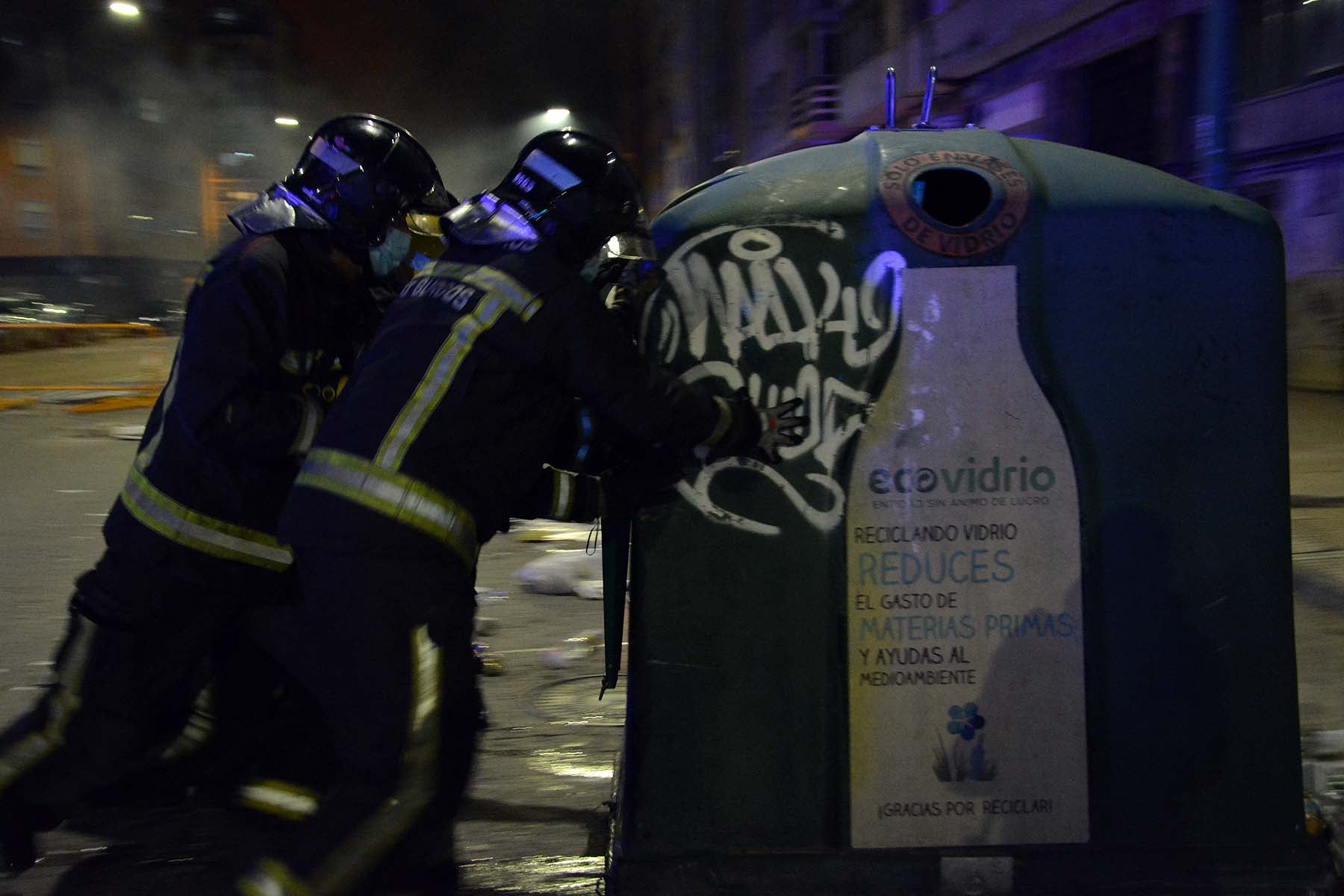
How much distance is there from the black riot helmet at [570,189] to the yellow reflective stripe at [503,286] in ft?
0.42

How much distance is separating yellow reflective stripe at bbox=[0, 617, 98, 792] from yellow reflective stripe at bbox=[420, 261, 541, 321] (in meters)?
1.30

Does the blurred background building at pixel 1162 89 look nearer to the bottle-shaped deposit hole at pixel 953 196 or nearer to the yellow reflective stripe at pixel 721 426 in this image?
the bottle-shaped deposit hole at pixel 953 196

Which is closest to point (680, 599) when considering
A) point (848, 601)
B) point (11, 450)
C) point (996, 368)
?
point (848, 601)

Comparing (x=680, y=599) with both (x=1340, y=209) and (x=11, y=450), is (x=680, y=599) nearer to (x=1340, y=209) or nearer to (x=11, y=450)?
(x=11, y=450)

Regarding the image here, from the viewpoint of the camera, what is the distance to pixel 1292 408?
433 inches

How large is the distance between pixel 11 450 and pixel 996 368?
9.67 m

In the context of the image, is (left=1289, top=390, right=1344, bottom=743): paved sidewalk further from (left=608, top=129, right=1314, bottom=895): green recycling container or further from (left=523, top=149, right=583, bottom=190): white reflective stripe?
(left=523, top=149, right=583, bottom=190): white reflective stripe

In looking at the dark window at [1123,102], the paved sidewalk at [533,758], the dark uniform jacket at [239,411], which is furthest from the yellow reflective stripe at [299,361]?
the dark window at [1123,102]

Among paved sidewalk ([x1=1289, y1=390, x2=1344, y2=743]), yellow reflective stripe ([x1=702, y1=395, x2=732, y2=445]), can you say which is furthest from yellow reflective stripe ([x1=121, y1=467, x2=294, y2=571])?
paved sidewalk ([x1=1289, y1=390, x2=1344, y2=743])

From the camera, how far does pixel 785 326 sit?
2346 mm

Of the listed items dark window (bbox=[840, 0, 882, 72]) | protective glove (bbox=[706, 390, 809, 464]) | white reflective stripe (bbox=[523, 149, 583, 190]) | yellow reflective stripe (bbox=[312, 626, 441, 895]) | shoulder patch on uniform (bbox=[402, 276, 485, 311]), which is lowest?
yellow reflective stripe (bbox=[312, 626, 441, 895])

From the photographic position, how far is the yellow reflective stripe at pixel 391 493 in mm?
2281

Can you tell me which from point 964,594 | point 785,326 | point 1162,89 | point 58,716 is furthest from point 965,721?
point 1162,89

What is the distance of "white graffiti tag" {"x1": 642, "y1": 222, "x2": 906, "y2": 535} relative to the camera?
233cm
